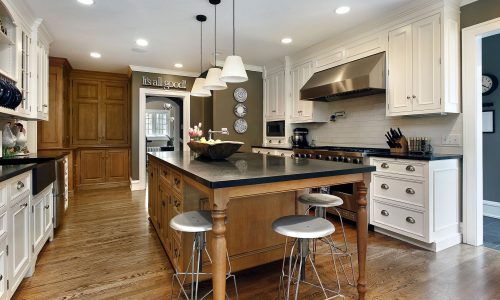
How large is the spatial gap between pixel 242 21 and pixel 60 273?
327 cm

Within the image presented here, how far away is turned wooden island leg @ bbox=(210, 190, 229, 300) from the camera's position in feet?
4.48

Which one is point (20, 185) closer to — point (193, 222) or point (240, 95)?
point (193, 222)

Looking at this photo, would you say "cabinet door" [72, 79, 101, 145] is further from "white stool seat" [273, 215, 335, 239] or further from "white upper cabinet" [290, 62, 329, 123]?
"white stool seat" [273, 215, 335, 239]

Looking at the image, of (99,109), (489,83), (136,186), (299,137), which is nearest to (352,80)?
(299,137)

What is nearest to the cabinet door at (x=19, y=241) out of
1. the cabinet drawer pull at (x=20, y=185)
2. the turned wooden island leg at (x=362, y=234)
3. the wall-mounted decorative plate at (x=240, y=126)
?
the cabinet drawer pull at (x=20, y=185)

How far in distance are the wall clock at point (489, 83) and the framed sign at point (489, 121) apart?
28cm

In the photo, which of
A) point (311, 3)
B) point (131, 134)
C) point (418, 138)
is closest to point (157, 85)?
point (131, 134)

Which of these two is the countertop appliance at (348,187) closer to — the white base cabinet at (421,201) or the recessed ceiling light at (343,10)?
the white base cabinet at (421,201)

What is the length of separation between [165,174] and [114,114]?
14.6ft

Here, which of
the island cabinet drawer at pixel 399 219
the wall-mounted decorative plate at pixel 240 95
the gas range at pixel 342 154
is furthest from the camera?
the wall-mounted decorative plate at pixel 240 95

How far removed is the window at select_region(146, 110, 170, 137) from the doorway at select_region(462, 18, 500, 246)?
10.9 m

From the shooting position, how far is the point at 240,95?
564 cm

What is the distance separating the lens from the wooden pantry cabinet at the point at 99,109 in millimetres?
5965

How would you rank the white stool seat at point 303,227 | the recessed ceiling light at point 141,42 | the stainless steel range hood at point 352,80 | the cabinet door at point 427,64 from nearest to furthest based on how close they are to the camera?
the white stool seat at point 303,227
the cabinet door at point 427,64
the stainless steel range hood at point 352,80
the recessed ceiling light at point 141,42
